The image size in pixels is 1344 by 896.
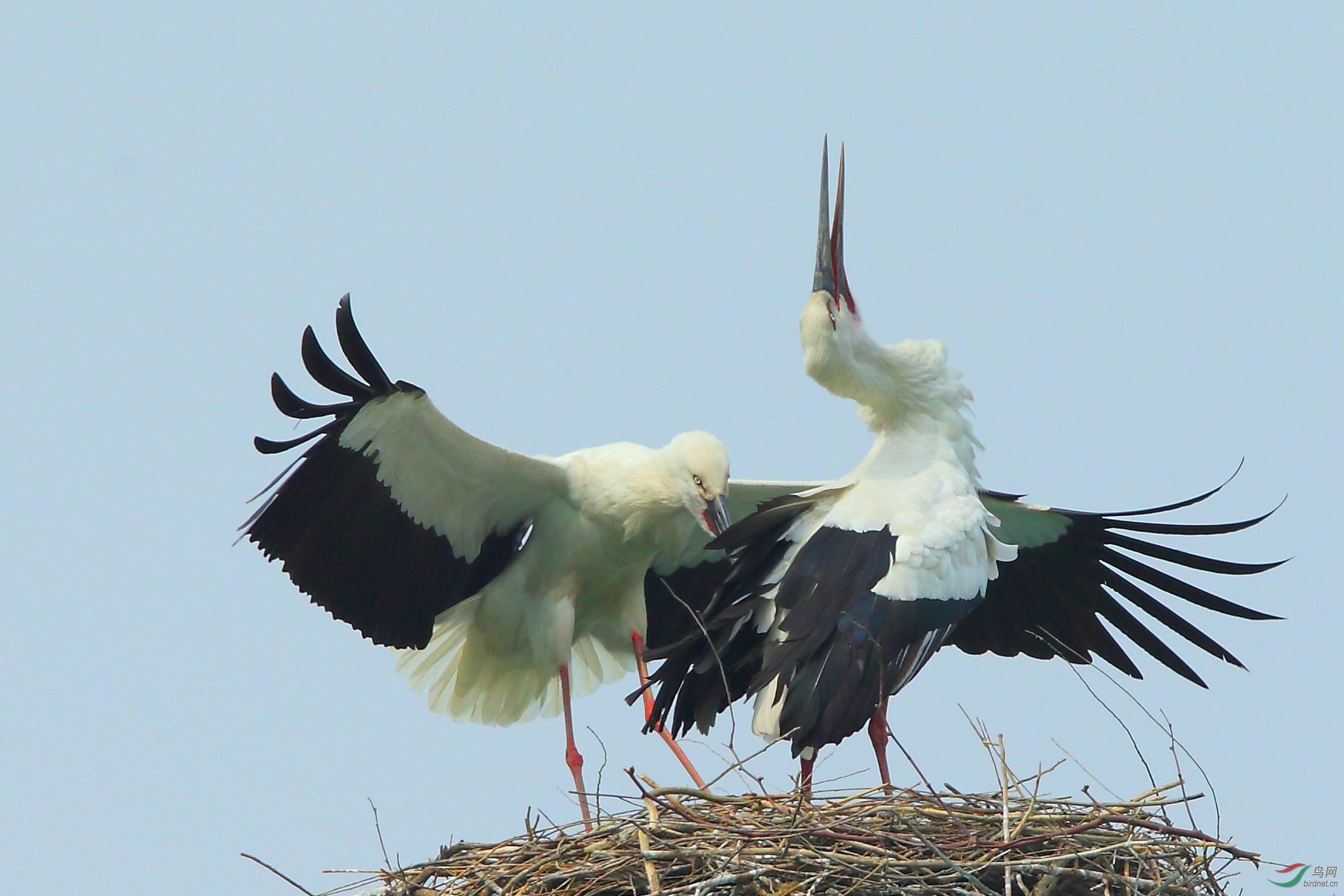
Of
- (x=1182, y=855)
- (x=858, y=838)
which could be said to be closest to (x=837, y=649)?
(x=858, y=838)

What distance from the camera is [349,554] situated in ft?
23.9

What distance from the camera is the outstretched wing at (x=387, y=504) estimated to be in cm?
684

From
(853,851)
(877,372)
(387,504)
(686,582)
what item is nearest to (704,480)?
(877,372)

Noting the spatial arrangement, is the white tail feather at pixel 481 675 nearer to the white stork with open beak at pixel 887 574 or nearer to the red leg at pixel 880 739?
the white stork with open beak at pixel 887 574

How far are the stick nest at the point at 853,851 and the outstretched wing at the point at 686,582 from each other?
205cm

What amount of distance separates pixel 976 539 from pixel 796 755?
1.15 meters

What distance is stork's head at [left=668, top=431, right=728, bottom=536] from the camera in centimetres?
740

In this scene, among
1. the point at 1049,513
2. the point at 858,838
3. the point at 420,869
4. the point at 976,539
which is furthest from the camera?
the point at 1049,513

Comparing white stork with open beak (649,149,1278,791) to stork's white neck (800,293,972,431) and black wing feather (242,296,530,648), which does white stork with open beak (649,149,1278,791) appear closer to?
stork's white neck (800,293,972,431)

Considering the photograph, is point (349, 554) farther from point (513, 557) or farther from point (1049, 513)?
point (1049, 513)

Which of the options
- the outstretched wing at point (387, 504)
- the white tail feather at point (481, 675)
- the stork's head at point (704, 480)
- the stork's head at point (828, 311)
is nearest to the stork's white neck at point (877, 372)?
the stork's head at point (828, 311)

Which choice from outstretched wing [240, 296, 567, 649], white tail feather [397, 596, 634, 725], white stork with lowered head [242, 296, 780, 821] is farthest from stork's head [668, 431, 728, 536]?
white tail feather [397, 596, 634, 725]

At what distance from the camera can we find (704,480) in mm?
7414

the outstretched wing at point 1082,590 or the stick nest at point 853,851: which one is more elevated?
the outstretched wing at point 1082,590
